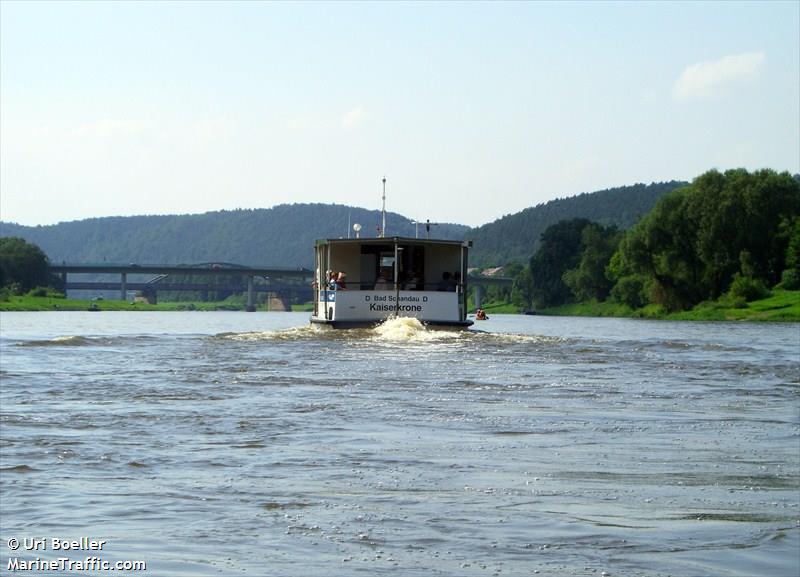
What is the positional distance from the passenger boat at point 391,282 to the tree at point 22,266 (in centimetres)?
9615

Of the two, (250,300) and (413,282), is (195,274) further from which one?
(413,282)

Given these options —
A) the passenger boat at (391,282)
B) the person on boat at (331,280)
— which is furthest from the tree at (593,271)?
the person on boat at (331,280)

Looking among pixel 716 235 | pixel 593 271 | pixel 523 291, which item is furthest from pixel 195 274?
pixel 716 235

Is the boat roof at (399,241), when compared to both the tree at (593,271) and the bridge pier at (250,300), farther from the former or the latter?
the bridge pier at (250,300)

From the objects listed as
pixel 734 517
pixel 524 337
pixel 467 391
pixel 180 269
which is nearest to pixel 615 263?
pixel 180 269

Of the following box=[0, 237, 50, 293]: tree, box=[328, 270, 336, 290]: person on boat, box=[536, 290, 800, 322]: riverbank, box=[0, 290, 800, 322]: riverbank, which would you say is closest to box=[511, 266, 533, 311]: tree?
box=[0, 290, 800, 322]: riverbank

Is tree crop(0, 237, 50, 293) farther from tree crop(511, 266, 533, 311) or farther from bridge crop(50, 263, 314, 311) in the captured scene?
tree crop(511, 266, 533, 311)

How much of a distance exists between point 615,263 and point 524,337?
3381 inches

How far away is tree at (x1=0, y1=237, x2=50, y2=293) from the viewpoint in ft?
447

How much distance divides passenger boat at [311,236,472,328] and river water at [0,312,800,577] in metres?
16.3

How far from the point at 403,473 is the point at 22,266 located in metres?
134

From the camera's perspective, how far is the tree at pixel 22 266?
136 metres

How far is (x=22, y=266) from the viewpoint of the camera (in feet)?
456

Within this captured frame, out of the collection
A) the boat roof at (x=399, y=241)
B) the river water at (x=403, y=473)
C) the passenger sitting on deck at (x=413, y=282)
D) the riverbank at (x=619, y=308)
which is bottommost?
the river water at (x=403, y=473)
